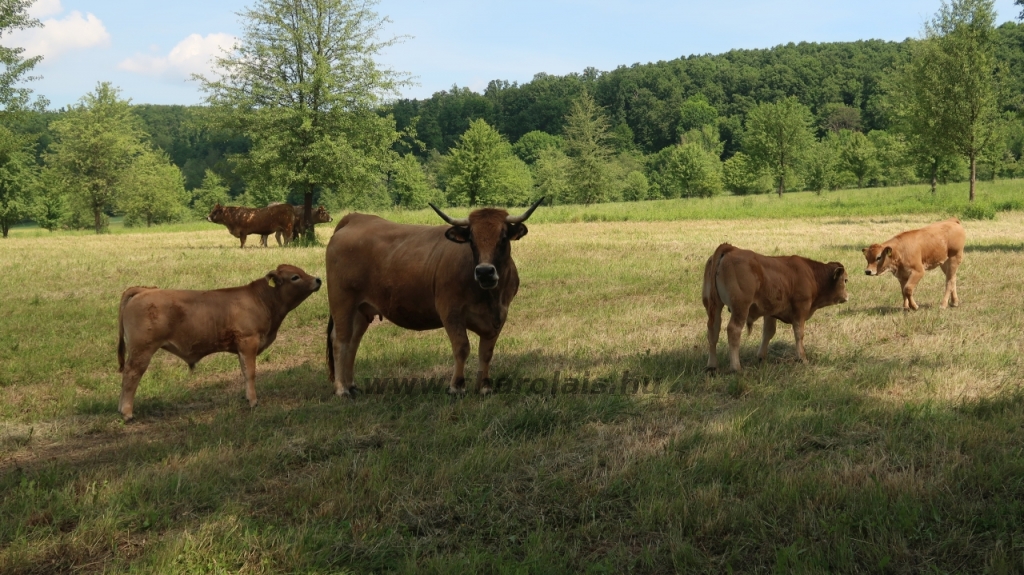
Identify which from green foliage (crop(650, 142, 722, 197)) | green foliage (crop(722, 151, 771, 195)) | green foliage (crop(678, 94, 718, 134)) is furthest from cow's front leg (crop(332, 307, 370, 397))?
green foliage (crop(678, 94, 718, 134))

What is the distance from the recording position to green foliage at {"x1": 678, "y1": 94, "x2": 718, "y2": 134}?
412ft

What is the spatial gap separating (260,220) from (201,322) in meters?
21.6

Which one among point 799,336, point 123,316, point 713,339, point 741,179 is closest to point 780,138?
point 741,179

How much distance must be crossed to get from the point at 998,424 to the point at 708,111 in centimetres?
→ 12871

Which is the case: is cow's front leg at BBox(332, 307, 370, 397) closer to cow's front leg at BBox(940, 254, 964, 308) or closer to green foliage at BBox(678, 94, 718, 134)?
cow's front leg at BBox(940, 254, 964, 308)

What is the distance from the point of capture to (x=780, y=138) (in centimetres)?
6219

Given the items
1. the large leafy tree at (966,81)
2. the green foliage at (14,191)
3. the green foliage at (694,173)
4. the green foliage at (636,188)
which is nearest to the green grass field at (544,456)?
the large leafy tree at (966,81)

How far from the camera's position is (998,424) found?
596 centimetres

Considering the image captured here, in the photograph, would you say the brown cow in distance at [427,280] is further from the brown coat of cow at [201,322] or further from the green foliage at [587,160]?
the green foliage at [587,160]

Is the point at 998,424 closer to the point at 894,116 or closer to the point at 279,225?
the point at 279,225

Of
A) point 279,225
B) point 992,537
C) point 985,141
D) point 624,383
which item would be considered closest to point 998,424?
point 992,537

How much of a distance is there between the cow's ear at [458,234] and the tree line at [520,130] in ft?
69.0

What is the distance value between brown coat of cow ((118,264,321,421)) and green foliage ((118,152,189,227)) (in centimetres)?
4909

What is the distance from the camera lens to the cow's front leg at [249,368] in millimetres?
7535
